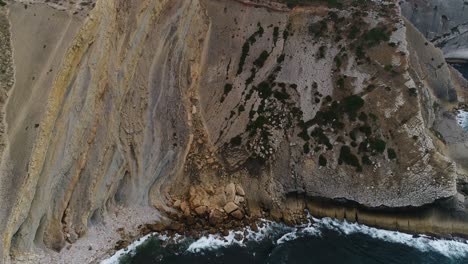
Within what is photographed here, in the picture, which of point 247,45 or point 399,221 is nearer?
point 399,221

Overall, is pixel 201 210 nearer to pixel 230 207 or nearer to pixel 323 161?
pixel 230 207

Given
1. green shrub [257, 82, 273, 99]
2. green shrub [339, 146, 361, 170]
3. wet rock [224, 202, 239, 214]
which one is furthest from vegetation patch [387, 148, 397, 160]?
wet rock [224, 202, 239, 214]

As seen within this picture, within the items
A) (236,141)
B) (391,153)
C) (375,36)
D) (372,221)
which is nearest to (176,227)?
(236,141)

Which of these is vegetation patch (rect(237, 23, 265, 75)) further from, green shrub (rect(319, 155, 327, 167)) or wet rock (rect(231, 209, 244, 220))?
wet rock (rect(231, 209, 244, 220))

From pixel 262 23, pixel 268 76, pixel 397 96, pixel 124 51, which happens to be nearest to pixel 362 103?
pixel 397 96

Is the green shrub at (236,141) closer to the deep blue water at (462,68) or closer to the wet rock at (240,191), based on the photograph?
the wet rock at (240,191)

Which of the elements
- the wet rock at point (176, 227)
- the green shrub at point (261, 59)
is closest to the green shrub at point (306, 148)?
the green shrub at point (261, 59)
